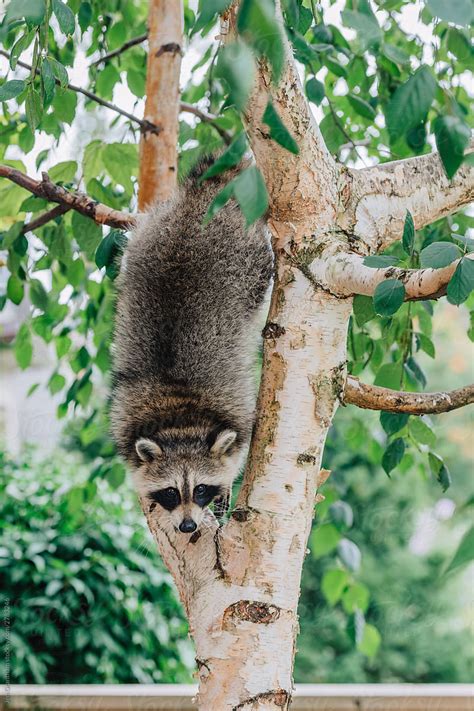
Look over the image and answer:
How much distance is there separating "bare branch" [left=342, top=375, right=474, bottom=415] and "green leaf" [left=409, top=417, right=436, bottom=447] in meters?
0.46

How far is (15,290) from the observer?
7.55 ft

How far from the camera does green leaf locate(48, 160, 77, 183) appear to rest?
2191 millimetres

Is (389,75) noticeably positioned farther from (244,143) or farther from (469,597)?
(469,597)

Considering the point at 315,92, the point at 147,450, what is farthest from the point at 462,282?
the point at 147,450

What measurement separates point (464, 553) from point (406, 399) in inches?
40.2

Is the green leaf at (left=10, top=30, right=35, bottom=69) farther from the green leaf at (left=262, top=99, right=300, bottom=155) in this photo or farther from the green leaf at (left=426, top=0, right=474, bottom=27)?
the green leaf at (left=426, top=0, right=474, bottom=27)

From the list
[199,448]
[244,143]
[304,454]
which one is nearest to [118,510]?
[199,448]

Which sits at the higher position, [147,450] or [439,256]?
[439,256]

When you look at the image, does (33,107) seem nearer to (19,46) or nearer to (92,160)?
(19,46)

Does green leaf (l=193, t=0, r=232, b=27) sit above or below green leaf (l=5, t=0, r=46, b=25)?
below

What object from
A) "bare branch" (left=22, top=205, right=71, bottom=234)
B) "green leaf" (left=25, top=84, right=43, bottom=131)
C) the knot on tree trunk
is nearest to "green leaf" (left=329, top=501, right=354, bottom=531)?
the knot on tree trunk

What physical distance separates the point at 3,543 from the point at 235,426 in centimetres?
184

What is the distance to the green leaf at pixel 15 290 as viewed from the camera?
2301 millimetres

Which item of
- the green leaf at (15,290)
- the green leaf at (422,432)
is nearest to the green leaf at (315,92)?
the green leaf at (422,432)
